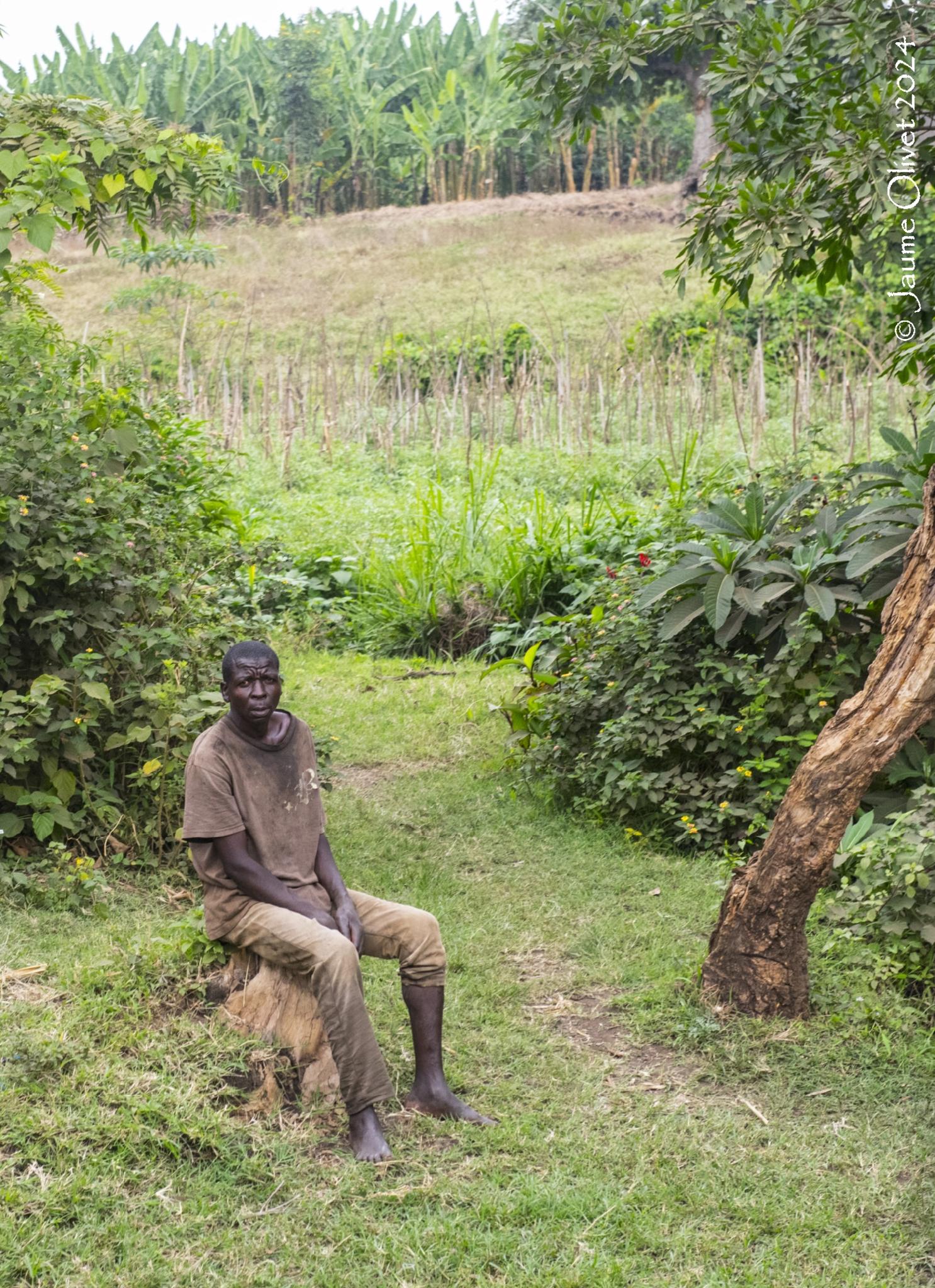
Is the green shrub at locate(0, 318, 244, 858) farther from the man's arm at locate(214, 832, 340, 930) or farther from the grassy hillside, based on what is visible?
the grassy hillside

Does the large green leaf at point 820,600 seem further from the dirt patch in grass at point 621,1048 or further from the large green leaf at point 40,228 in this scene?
the large green leaf at point 40,228

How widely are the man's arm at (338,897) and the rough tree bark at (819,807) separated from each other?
4.37ft

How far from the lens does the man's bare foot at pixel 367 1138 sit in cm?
318

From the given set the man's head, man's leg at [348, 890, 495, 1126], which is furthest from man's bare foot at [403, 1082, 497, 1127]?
the man's head

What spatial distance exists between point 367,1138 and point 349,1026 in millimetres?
305

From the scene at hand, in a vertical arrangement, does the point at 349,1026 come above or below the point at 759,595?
below

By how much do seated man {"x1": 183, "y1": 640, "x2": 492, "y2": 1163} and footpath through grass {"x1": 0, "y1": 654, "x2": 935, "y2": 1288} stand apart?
22cm

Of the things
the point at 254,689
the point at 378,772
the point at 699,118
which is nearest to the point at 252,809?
the point at 254,689

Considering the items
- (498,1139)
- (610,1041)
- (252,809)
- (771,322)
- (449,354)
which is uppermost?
(771,322)

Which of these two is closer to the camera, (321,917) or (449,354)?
(321,917)

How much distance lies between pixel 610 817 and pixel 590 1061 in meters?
2.25

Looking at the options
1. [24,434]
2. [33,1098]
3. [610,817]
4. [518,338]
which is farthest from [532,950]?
[518,338]

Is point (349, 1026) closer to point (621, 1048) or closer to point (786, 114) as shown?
point (621, 1048)

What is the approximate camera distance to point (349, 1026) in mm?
3227
